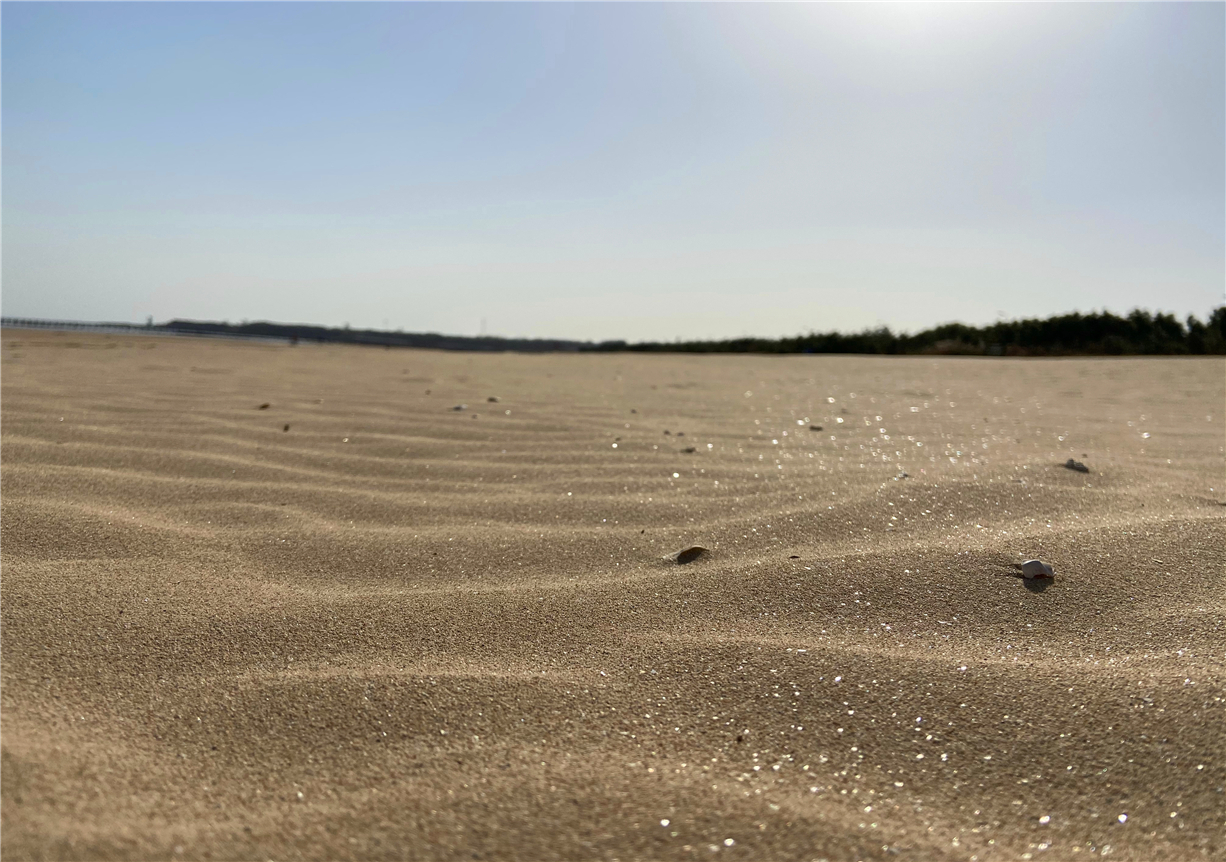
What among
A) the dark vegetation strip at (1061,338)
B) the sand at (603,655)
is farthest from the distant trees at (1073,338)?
the sand at (603,655)

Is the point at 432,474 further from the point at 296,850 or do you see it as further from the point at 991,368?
the point at 991,368

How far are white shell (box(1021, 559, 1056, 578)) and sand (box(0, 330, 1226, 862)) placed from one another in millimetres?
20

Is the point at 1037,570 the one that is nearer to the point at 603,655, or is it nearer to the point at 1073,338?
the point at 603,655

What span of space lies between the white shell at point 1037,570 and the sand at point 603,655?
2cm

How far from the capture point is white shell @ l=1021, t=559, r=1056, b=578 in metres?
1.37

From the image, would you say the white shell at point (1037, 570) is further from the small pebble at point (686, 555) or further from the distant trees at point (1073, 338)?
the distant trees at point (1073, 338)

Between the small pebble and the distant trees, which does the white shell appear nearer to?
the small pebble

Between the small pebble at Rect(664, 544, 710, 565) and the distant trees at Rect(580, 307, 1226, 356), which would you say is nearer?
the small pebble at Rect(664, 544, 710, 565)

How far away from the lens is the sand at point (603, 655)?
0.79 metres

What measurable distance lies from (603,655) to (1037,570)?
79cm

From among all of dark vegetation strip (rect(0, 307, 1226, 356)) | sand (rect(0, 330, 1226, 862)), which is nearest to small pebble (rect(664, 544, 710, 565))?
sand (rect(0, 330, 1226, 862))

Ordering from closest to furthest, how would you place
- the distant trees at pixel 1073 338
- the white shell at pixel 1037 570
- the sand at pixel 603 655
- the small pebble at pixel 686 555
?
the sand at pixel 603 655 → the white shell at pixel 1037 570 → the small pebble at pixel 686 555 → the distant trees at pixel 1073 338

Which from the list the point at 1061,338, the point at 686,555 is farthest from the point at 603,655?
the point at 1061,338

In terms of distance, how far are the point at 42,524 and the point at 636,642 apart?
4.19 feet
